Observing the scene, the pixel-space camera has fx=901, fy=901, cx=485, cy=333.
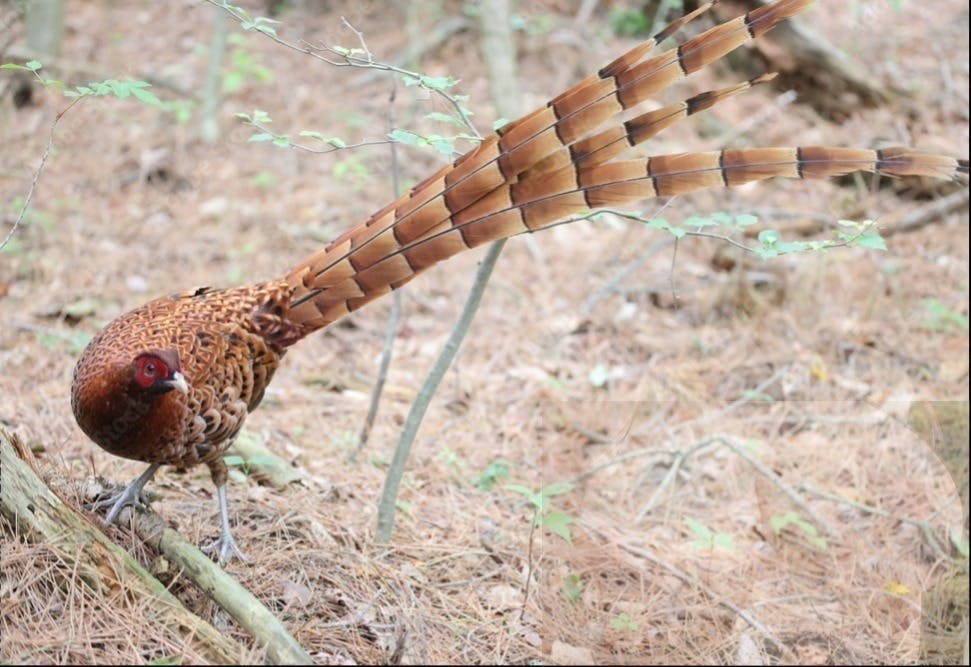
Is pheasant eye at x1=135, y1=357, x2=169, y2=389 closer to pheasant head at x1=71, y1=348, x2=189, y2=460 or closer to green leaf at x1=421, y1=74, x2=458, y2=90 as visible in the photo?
pheasant head at x1=71, y1=348, x2=189, y2=460

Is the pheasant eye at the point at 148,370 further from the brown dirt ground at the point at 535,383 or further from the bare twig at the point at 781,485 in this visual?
the bare twig at the point at 781,485

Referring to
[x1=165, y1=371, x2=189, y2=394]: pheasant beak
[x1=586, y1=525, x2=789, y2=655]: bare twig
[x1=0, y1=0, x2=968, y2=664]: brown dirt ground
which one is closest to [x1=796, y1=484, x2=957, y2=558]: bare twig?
[x1=0, y1=0, x2=968, y2=664]: brown dirt ground

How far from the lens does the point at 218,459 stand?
3543 mm

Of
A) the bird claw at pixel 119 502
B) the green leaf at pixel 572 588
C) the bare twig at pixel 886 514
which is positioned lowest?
the bare twig at pixel 886 514

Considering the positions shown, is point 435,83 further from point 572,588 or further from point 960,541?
point 960,541

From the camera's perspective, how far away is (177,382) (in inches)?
119

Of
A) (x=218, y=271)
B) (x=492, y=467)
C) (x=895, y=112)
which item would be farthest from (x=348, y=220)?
(x=895, y=112)

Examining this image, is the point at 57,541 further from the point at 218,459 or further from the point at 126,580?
the point at 218,459

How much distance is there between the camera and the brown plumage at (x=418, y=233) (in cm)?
268

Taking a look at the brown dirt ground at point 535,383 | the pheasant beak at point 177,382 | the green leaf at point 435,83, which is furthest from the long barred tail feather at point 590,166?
the pheasant beak at point 177,382

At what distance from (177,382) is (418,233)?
0.96 m

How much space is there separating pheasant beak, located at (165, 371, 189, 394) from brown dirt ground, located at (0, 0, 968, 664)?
655 mm

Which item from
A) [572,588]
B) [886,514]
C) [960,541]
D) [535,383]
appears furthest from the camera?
[535,383]

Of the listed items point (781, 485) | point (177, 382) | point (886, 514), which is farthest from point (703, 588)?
point (177, 382)
